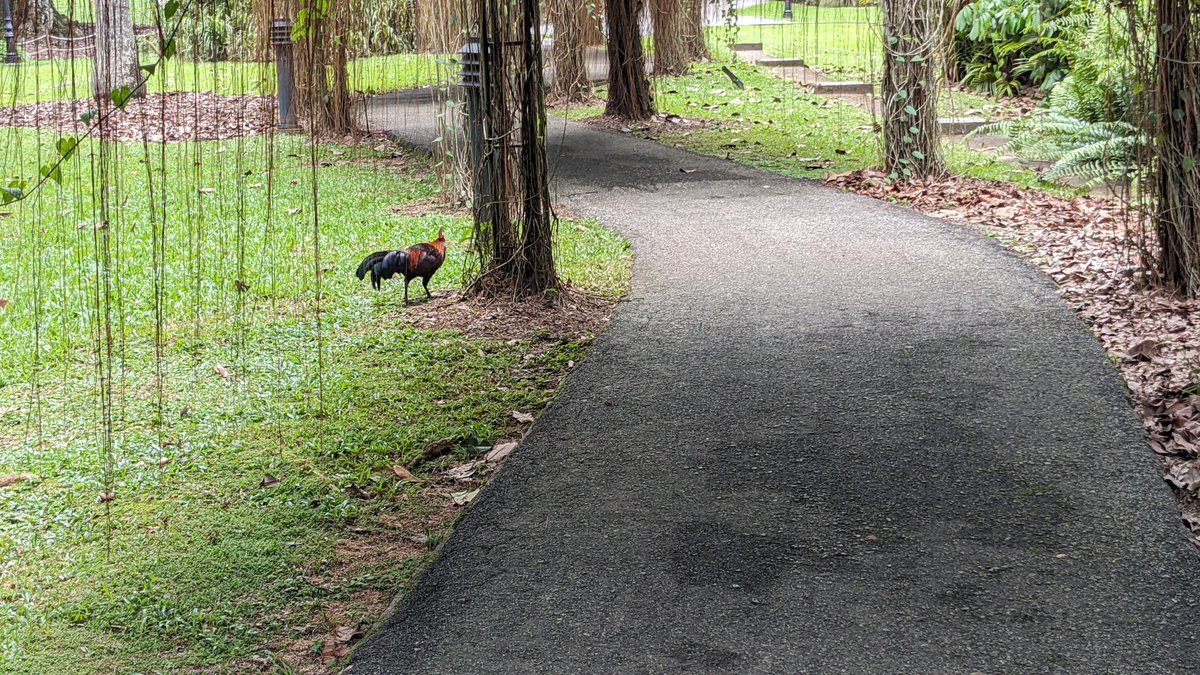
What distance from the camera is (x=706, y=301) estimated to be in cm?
577

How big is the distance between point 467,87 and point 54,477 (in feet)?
9.42

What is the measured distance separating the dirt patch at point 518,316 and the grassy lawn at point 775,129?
3858mm

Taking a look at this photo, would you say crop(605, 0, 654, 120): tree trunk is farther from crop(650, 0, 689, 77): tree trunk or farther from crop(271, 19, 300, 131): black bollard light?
crop(271, 19, 300, 131): black bollard light

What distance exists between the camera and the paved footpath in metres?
2.79

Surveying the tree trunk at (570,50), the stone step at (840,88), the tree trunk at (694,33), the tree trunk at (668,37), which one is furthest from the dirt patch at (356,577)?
the stone step at (840,88)

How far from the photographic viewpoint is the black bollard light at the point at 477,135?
568cm

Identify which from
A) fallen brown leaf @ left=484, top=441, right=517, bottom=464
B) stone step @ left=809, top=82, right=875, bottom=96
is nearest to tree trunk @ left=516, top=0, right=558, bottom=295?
fallen brown leaf @ left=484, top=441, right=517, bottom=464

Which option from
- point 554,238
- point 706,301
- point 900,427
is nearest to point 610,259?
point 554,238

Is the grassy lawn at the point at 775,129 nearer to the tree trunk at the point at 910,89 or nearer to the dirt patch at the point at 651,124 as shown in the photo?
the dirt patch at the point at 651,124

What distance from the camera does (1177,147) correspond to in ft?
17.0

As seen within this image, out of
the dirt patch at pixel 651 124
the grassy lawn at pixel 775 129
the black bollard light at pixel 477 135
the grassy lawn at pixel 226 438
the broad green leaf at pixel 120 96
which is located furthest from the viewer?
the dirt patch at pixel 651 124

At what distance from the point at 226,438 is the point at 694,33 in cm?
1157

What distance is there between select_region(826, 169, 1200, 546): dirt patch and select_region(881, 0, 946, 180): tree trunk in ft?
0.64

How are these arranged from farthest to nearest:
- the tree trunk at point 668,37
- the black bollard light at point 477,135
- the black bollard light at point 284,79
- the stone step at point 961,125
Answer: the tree trunk at point 668,37 < the stone step at point 961,125 < the black bollard light at point 284,79 < the black bollard light at point 477,135
